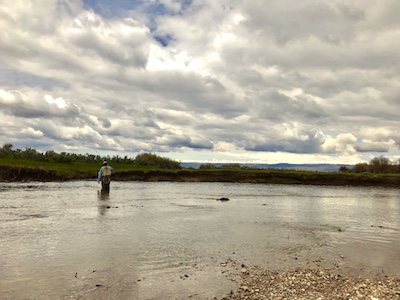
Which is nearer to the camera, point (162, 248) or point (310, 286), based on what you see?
point (310, 286)

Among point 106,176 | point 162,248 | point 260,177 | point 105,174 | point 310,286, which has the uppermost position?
point 105,174

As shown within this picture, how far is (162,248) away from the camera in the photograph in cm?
1720

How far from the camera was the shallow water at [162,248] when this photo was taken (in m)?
11.8

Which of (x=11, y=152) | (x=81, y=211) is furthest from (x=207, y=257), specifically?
(x=11, y=152)

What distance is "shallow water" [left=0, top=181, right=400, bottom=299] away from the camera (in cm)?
1180

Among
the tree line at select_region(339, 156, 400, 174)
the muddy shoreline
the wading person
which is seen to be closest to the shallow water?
the wading person

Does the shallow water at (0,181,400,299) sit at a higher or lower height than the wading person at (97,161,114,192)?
lower

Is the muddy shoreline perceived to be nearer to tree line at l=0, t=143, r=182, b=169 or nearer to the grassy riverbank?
the grassy riverbank

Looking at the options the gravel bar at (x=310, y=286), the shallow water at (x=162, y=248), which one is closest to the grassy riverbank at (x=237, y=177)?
the shallow water at (x=162, y=248)

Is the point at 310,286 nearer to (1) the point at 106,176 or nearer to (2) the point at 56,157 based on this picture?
(1) the point at 106,176

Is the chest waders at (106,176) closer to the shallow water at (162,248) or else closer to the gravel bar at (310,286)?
the shallow water at (162,248)

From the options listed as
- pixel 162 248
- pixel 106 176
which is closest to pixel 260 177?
pixel 106 176

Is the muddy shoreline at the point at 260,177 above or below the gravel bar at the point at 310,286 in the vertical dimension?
above

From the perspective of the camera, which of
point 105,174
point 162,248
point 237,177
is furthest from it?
point 237,177
